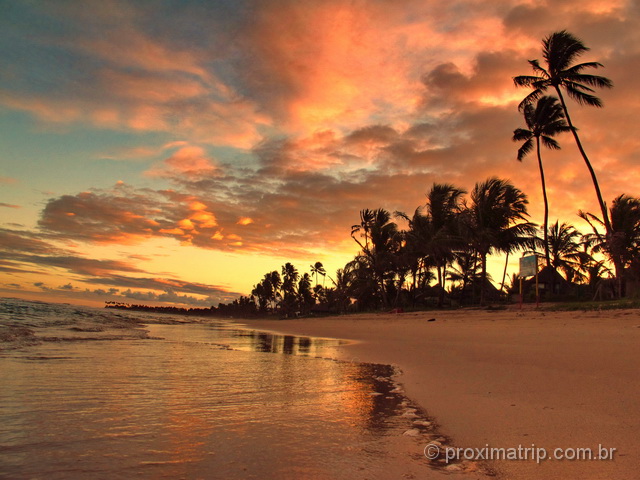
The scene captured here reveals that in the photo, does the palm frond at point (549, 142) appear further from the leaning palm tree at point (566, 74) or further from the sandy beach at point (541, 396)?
the sandy beach at point (541, 396)

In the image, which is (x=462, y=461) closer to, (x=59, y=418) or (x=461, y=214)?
(x=59, y=418)

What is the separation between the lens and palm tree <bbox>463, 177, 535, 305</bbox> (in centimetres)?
3009

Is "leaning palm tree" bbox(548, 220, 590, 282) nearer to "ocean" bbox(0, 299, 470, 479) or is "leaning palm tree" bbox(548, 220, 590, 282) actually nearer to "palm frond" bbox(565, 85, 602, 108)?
"palm frond" bbox(565, 85, 602, 108)

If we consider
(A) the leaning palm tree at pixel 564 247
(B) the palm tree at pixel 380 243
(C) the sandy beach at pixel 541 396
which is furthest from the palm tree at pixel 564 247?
(C) the sandy beach at pixel 541 396

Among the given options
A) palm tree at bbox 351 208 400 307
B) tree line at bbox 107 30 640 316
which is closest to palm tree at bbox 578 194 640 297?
tree line at bbox 107 30 640 316

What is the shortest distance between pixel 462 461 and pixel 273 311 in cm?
10620

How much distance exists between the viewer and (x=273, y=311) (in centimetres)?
10669

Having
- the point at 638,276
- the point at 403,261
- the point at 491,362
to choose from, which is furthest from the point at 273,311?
the point at 491,362

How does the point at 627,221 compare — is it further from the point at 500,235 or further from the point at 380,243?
the point at 380,243

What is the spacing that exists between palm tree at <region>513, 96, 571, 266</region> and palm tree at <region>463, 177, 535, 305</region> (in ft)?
7.81

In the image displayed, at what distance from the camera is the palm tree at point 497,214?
3009cm

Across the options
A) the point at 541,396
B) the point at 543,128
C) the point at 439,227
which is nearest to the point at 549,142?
the point at 543,128

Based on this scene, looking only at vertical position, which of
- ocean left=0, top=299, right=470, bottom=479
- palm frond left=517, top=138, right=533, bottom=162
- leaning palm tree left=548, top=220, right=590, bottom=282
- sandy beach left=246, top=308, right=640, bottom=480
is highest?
palm frond left=517, top=138, right=533, bottom=162

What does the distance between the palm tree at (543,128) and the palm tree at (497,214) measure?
238 cm
